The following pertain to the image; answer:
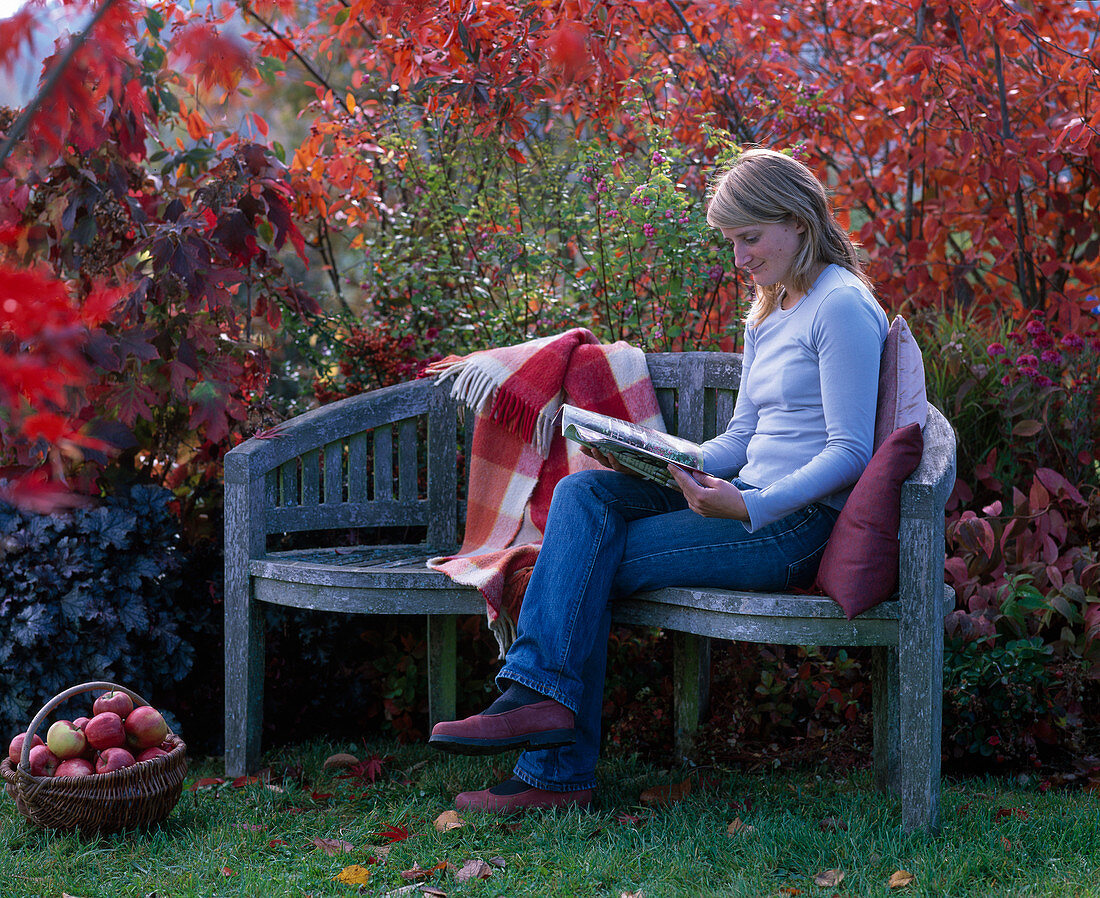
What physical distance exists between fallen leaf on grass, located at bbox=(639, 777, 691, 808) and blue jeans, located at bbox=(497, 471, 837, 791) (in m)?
0.17

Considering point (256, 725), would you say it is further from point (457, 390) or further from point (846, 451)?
point (846, 451)

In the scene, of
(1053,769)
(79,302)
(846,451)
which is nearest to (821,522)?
(846,451)

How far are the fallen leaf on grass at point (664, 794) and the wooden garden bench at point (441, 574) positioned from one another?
32cm

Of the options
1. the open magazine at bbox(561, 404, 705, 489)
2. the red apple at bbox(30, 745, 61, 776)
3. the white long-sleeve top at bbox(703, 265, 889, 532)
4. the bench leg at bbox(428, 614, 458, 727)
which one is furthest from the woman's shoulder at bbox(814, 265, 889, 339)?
the red apple at bbox(30, 745, 61, 776)

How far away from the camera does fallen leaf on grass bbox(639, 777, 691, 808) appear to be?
2.70m

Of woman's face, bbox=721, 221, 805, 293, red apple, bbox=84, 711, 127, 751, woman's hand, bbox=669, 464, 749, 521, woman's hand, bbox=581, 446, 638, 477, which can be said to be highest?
woman's face, bbox=721, 221, 805, 293

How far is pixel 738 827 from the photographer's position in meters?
2.48

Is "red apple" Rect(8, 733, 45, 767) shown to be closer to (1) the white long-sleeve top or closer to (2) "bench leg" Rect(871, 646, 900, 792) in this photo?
(1) the white long-sleeve top

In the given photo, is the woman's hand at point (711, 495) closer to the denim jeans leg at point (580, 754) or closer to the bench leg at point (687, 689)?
the denim jeans leg at point (580, 754)

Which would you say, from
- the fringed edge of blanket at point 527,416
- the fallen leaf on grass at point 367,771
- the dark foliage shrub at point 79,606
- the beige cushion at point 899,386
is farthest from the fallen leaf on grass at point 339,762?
the beige cushion at point 899,386

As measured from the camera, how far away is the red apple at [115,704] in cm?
258

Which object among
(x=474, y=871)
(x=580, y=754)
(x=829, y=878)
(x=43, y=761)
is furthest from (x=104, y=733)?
(x=829, y=878)

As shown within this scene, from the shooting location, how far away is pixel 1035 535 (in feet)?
10.4

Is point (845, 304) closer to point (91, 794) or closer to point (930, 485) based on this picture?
point (930, 485)
